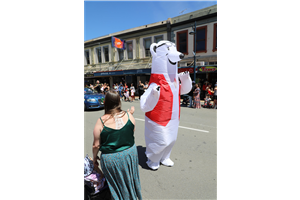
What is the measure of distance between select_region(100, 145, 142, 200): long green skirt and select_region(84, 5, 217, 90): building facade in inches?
417

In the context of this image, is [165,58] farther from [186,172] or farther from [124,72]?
[124,72]

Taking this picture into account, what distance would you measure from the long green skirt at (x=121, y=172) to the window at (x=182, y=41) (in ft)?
42.2

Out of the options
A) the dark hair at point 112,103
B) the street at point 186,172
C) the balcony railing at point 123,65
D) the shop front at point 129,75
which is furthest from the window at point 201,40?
the dark hair at point 112,103

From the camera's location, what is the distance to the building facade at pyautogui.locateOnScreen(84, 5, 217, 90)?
1218 cm

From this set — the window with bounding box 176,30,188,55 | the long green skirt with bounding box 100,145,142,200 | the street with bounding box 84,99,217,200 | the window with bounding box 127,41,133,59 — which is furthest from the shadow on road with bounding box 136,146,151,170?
the window with bounding box 127,41,133,59

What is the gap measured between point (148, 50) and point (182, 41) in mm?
3546

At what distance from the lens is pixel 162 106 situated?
9.18 feet

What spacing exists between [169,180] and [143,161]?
0.81m

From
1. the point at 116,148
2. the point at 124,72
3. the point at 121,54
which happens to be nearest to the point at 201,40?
the point at 124,72
